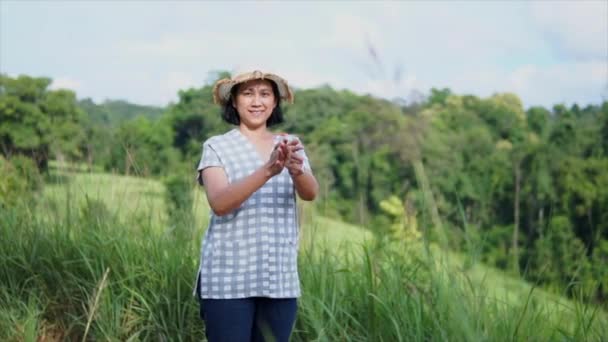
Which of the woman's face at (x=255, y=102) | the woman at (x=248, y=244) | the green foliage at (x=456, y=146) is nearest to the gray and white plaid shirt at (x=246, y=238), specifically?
the woman at (x=248, y=244)

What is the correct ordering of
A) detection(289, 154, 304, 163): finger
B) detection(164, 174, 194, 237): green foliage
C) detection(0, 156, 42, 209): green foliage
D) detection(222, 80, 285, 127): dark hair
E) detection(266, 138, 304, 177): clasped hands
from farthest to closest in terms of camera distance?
detection(0, 156, 42, 209): green foliage → detection(164, 174, 194, 237): green foliage → detection(222, 80, 285, 127): dark hair → detection(289, 154, 304, 163): finger → detection(266, 138, 304, 177): clasped hands

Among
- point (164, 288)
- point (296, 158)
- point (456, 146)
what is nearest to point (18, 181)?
point (164, 288)

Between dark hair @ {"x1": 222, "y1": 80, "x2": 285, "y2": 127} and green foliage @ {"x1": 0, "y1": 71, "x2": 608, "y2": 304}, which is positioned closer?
dark hair @ {"x1": 222, "y1": 80, "x2": 285, "y2": 127}

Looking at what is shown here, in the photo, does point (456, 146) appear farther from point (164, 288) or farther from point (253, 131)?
point (253, 131)

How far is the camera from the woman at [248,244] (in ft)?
8.25

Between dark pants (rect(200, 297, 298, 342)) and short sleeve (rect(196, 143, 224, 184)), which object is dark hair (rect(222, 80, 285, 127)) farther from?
dark pants (rect(200, 297, 298, 342))

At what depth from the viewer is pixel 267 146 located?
2.63 meters

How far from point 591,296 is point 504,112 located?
48.9 metres

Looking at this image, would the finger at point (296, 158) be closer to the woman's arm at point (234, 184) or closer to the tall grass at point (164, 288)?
the woman's arm at point (234, 184)

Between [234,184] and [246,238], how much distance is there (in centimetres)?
24

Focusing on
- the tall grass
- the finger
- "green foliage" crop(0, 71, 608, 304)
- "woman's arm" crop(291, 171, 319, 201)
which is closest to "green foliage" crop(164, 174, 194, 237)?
the tall grass

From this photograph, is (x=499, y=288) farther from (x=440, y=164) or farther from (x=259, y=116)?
(x=440, y=164)

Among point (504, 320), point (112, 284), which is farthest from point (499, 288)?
point (112, 284)

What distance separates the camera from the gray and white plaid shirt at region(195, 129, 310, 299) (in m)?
2.52
